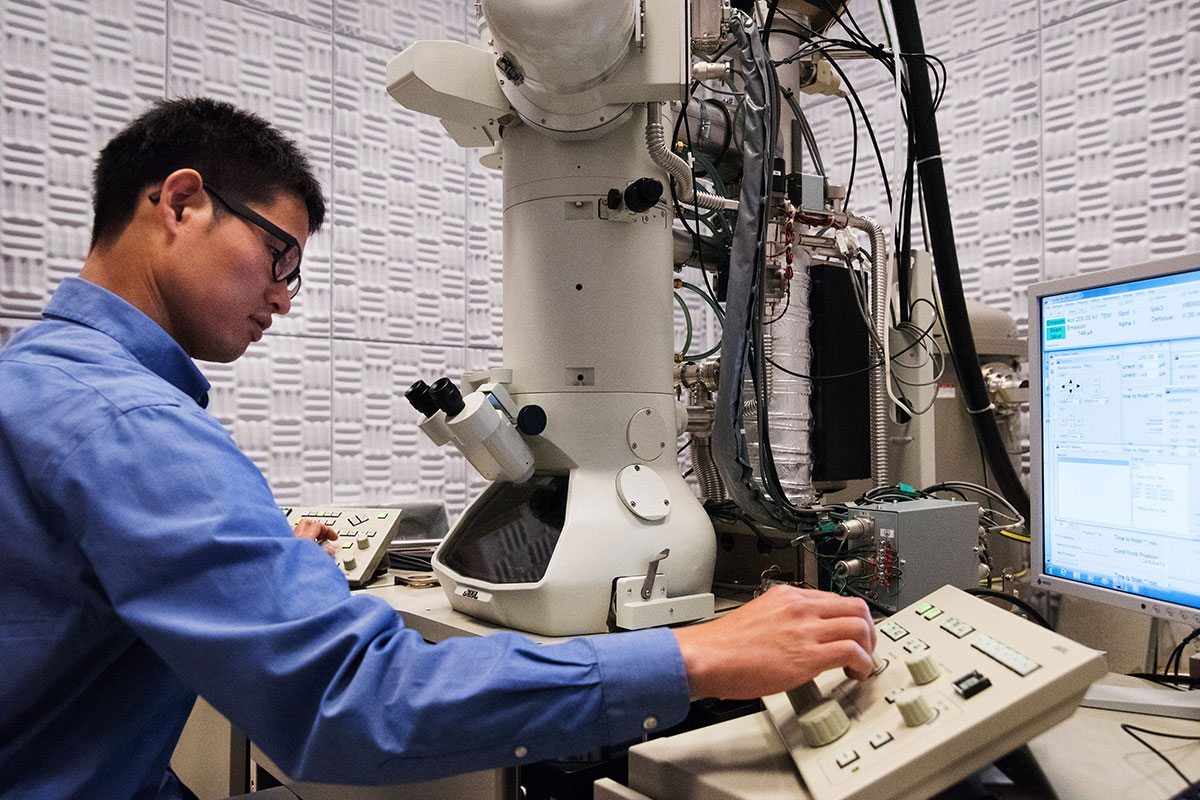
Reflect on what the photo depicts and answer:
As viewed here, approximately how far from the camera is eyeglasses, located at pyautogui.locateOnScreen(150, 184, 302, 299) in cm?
98

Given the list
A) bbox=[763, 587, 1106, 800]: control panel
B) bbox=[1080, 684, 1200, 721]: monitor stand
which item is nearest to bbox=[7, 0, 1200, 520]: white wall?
bbox=[1080, 684, 1200, 721]: monitor stand

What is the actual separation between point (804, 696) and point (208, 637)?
1.64ft

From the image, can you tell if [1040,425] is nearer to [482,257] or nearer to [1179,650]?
[1179,650]

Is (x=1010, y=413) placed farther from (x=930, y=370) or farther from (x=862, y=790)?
(x=862, y=790)

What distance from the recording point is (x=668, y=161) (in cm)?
134

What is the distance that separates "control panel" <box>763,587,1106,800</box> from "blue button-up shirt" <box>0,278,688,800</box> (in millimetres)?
128

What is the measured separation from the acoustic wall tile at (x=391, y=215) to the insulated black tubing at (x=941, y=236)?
1762mm

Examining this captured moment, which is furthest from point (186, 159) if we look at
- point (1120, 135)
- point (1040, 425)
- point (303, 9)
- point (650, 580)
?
point (1120, 135)

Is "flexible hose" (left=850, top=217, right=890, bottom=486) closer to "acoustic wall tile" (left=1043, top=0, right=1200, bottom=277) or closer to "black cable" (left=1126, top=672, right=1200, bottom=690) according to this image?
"black cable" (left=1126, top=672, right=1200, bottom=690)

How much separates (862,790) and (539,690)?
26 centimetres

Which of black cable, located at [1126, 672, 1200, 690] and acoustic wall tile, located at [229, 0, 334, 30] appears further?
acoustic wall tile, located at [229, 0, 334, 30]

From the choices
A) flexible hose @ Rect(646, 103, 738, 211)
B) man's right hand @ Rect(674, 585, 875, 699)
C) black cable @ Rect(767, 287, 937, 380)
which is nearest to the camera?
man's right hand @ Rect(674, 585, 875, 699)

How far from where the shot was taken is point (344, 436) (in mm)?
2900

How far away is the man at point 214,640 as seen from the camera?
0.66m
